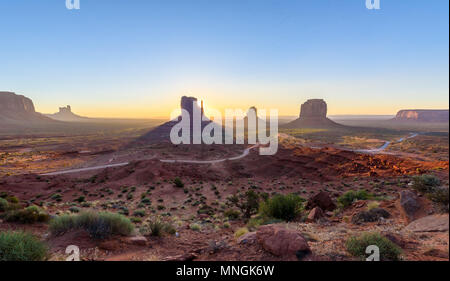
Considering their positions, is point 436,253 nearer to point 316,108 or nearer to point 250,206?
point 250,206

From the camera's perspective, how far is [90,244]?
4.89 meters

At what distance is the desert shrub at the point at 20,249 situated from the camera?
12.0 ft

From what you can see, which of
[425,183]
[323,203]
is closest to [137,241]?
[323,203]

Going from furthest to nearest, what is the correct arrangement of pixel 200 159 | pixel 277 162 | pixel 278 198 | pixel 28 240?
pixel 200 159 < pixel 277 162 < pixel 278 198 < pixel 28 240

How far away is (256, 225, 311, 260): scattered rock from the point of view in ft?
12.3

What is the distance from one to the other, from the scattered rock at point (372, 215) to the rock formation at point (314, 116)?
131m

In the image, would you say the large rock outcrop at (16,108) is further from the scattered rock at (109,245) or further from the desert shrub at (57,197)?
the scattered rock at (109,245)

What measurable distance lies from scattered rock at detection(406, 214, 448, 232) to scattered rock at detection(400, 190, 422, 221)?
0.41 m

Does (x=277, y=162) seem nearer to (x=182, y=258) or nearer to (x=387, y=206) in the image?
(x=387, y=206)

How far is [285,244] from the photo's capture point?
12.5 feet

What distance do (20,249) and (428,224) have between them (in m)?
8.52

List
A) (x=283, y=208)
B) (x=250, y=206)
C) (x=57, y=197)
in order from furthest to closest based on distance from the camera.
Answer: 1. (x=57, y=197)
2. (x=250, y=206)
3. (x=283, y=208)
